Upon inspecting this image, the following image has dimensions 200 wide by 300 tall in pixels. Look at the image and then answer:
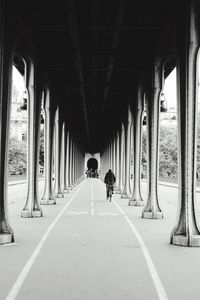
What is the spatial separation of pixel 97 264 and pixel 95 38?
12.6 m

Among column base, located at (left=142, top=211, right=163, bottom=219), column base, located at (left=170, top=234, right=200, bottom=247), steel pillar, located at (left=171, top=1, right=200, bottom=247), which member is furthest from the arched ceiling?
column base, located at (left=170, top=234, right=200, bottom=247)

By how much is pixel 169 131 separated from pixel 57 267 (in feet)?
351

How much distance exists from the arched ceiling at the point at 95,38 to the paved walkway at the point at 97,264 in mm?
6573

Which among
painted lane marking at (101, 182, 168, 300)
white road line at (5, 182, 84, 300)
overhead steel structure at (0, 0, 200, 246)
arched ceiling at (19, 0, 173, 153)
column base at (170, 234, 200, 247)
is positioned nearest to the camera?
white road line at (5, 182, 84, 300)

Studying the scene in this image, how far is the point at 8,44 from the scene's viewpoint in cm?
1302

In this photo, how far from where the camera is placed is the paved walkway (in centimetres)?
749

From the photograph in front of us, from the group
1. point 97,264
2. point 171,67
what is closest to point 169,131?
point 171,67

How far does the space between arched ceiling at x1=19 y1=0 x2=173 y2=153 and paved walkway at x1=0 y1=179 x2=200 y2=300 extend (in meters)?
6.57

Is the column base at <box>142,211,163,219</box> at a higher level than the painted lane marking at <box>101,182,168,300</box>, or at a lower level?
higher

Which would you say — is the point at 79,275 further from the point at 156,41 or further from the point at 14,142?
the point at 14,142

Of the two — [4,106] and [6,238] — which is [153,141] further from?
[6,238]

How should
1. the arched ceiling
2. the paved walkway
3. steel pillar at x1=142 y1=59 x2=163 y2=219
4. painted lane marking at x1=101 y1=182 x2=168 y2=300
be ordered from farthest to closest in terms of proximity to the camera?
steel pillar at x1=142 y1=59 x2=163 y2=219, the arched ceiling, the paved walkway, painted lane marking at x1=101 y1=182 x2=168 y2=300

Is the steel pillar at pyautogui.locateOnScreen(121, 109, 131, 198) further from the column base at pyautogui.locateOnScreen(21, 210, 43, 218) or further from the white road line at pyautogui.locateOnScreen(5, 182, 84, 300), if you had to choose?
the white road line at pyautogui.locateOnScreen(5, 182, 84, 300)

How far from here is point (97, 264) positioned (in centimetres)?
982
